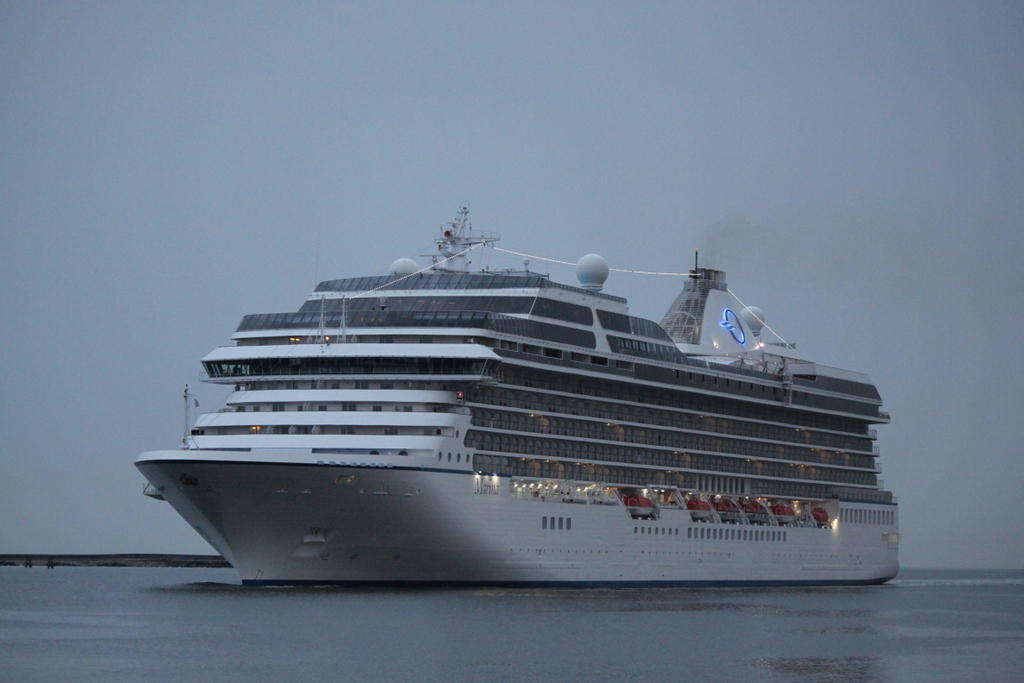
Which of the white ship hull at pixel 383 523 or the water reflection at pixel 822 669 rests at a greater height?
the white ship hull at pixel 383 523

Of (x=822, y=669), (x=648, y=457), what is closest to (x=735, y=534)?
(x=648, y=457)

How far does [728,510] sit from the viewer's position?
77.1 metres

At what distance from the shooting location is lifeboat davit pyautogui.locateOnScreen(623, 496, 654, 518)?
7006 centimetres

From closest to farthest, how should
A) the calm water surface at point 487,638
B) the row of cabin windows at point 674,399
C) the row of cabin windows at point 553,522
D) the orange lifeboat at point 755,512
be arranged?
1. the calm water surface at point 487,638
2. the row of cabin windows at point 553,522
3. the row of cabin windows at point 674,399
4. the orange lifeboat at point 755,512

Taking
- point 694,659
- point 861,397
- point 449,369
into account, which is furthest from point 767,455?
point 694,659

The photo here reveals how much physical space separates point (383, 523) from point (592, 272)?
19.5 meters

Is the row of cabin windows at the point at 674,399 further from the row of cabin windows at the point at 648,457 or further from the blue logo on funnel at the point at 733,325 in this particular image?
the blue logo on funnel at the point at 733,325

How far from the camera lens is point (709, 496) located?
76.3 meters

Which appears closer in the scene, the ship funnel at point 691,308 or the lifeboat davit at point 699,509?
the lifeboat davit at point 699,509

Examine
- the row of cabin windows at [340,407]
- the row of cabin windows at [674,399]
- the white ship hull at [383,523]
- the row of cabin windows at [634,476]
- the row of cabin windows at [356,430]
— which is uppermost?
the row of cabin windows at [674,399]

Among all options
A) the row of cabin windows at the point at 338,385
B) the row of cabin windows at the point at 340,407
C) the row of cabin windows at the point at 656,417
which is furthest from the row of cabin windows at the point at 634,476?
the row of cabin windows at the point at 338,385

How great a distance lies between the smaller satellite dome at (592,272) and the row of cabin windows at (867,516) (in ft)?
73.4

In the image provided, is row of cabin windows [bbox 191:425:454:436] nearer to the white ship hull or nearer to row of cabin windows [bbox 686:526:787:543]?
the white ship hull

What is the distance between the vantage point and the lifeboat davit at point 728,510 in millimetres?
76556
